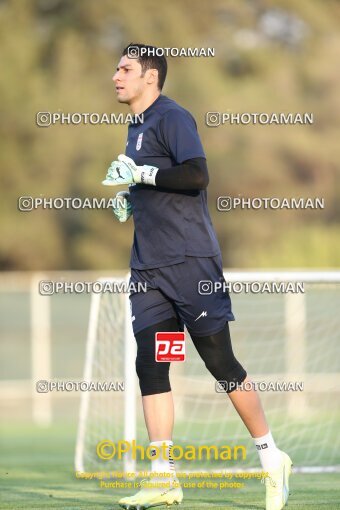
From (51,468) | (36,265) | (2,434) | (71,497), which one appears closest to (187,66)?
(36,265)

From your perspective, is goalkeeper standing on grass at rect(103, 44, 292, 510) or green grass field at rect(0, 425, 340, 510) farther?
green grass field at rect(0, 425, 340, 510)

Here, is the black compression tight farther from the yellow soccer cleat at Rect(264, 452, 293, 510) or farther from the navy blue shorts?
the yellow soccer cleat at Rect(264, 452, 293, 510)

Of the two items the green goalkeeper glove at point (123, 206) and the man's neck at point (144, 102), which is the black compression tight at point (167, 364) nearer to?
the green goalkeeper glove at point (123, 206)

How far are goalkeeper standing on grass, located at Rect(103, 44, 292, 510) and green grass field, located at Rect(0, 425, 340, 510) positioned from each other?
445mm

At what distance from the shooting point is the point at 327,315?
14.4m

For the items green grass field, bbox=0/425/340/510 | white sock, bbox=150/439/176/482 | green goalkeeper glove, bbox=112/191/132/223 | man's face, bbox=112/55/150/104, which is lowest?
green grass field, bbox=0/425/340/510

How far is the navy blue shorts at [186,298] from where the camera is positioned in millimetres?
5113

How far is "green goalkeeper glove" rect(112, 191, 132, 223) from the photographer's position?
5473 mm

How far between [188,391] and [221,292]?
9377 mm

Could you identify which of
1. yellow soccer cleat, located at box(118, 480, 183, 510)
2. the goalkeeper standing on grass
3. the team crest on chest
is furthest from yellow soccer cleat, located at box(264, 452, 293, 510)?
the team crest on chest

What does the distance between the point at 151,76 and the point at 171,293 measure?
1054 millimetres

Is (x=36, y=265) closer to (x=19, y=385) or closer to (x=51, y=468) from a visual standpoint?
(x=19, y=385)

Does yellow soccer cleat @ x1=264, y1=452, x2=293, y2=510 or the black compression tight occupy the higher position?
the black compression tight

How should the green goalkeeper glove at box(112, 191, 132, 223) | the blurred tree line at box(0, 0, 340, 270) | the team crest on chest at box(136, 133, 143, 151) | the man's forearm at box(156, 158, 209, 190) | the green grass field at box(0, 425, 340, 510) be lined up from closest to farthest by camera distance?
the man's forearm at box(156, 158, 209, 190)
the team crest on chest at box(136, 133, 143, 151)
the green goalkeeper glove at box(112, 191, 132, 223)
the green grass field at box(0, 425, 340, 510)
the blurred tree line at box(0, 0, 340, 270)
